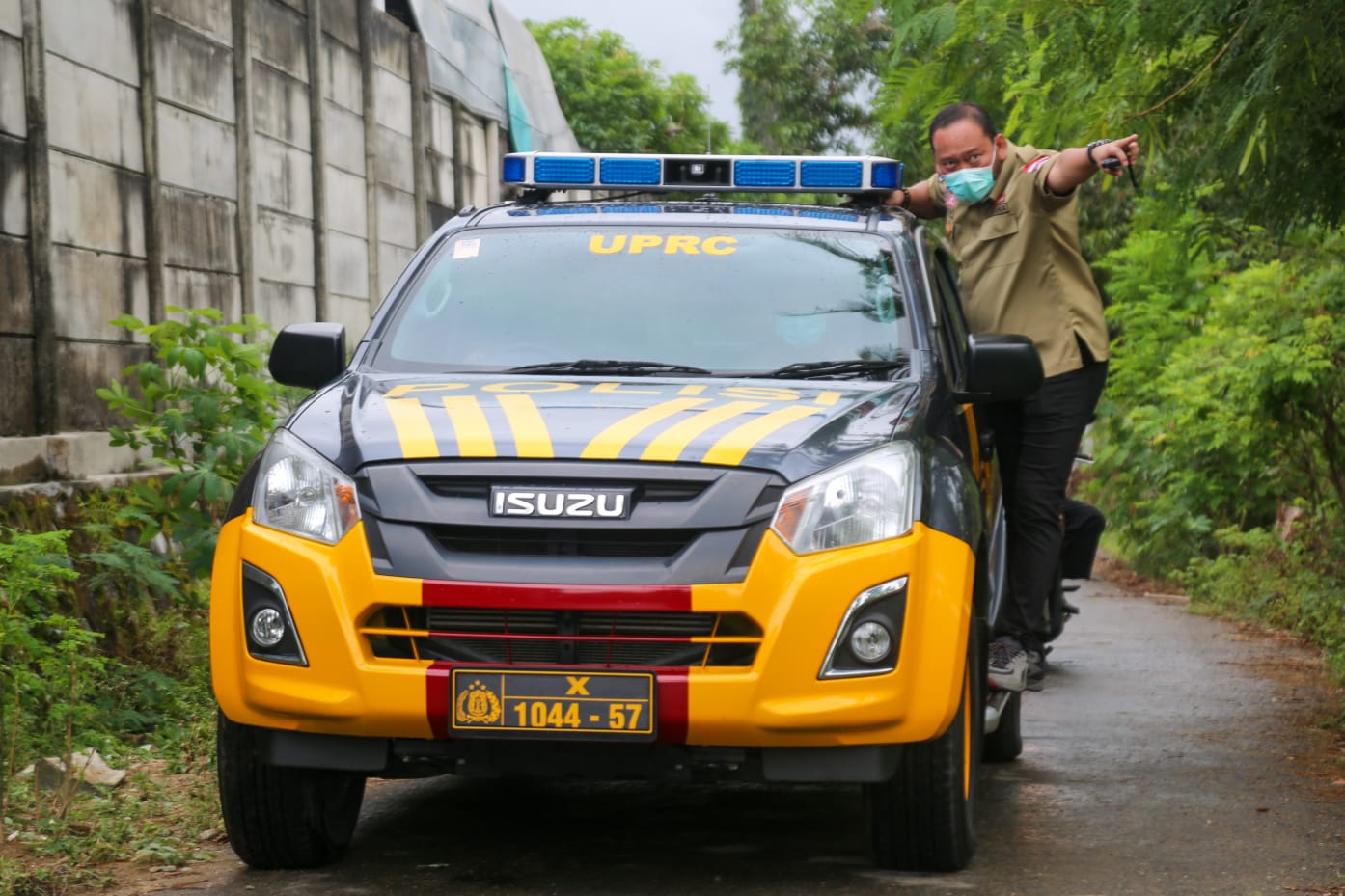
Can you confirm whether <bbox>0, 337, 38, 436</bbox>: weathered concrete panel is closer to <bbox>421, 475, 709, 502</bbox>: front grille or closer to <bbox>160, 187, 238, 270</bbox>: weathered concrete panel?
<bbox>160, 187, 238, 270</bbox>: weathered concrete panel

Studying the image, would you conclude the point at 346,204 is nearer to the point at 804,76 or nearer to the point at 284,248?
the point at 284,248

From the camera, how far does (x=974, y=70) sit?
8.27m

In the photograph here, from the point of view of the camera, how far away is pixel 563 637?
4.64m

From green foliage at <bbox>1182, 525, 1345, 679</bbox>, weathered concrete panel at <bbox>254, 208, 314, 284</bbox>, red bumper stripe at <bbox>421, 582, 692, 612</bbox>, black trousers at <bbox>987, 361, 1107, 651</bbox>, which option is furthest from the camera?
weathered concrete panel at <bbox>254, 208, 314, 284</bbox>

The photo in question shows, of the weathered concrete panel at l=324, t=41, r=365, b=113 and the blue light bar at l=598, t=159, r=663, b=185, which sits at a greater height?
the weathered concrete panel at l=324, t=41, r=365, b=113

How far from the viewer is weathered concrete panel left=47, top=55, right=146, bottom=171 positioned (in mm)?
8930

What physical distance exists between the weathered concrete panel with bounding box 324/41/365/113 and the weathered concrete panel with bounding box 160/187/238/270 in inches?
98.8

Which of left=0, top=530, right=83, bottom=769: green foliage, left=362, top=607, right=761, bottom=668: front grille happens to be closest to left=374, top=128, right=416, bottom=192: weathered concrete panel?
left=0, top=530, right=83, bottom=769: green foliage

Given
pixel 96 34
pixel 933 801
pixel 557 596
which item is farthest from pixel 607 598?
pixel 96 34

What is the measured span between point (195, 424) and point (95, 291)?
165 cm

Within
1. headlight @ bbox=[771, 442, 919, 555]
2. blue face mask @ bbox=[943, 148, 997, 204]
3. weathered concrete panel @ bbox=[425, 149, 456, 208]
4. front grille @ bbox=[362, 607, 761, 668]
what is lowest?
front grille @ bbox=[362, 607, 761, 668]

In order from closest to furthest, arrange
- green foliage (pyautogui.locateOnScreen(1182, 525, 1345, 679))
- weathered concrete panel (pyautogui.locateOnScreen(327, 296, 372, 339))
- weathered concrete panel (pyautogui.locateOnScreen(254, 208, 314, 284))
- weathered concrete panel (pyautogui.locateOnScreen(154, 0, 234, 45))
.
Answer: weathered concrete panel (pyautogui.locateOnScreen(154, 0, 234, 45)) → green foliage (pyautogui.locateOnScreen(1182, 525, 1345, 679)) → weathered concrete panel (pyautogui.locateOnScreen(254, 208, 314, 284)) → weathered concrete panel (pyautogui.locateOnScreen(327, 296, 372, 339))

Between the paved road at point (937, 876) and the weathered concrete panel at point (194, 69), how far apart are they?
5264 mm

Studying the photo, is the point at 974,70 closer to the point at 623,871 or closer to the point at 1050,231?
the point at 1050,231
